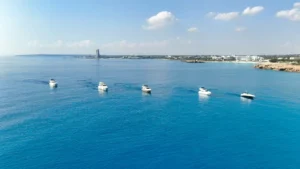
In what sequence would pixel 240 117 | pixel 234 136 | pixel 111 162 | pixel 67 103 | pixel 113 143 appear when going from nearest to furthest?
pixel 111 162, pixel 113 143, pixel 234 136, pixel 240 117, pixel 67 103

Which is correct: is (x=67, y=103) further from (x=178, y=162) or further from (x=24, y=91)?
(x=178, y=162)

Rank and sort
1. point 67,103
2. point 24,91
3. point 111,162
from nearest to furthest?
1. point 111,162
2. point 67,103
3. point 24,91

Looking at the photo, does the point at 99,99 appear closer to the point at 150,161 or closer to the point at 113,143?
the point at 113,143

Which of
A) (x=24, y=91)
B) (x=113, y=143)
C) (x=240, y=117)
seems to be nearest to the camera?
(x=113, y=143)

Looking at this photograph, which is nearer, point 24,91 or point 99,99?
point 99,99

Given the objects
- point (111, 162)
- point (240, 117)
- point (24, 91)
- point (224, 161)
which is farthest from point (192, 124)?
point (24, 91)

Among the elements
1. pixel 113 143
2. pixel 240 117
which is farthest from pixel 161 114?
pixel 113 143

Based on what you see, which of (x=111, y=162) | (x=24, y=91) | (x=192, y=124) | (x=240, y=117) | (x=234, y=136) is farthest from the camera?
(x=24, y=91)

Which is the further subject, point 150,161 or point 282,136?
point 282,136

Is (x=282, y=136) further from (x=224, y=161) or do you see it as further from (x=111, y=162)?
(x=111, y=162)
